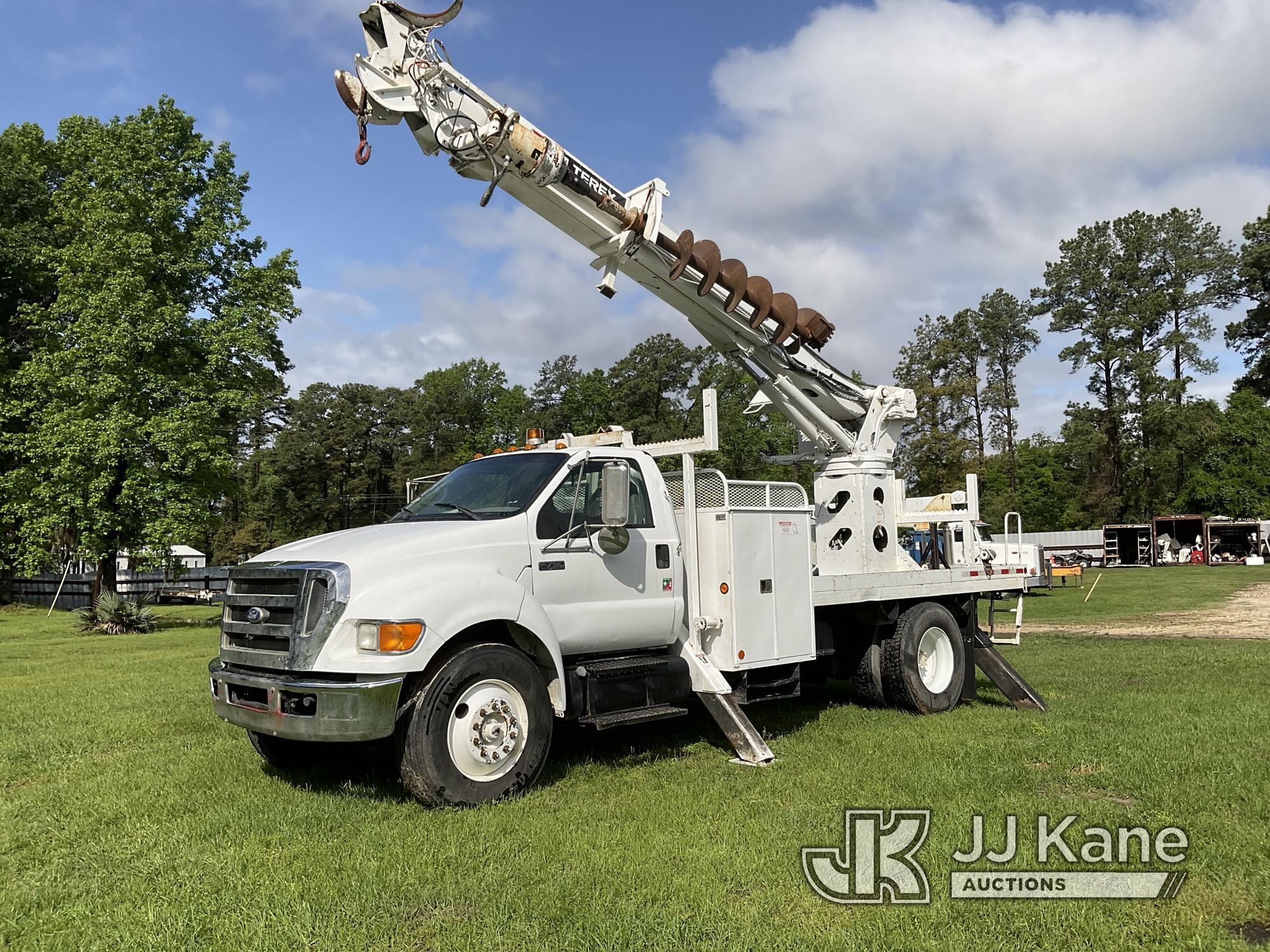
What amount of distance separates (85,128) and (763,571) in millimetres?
26974

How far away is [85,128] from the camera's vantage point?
2609 cm

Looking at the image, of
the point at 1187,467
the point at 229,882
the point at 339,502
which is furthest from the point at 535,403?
the point at 229,882

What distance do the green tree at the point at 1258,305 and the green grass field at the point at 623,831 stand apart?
201 feet

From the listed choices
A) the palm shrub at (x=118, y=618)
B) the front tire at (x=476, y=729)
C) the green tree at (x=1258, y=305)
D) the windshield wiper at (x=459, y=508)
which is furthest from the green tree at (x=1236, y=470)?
the front tire at (x=476, y=729)

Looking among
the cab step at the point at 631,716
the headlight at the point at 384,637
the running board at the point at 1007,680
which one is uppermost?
the headlight at the point at 384,637

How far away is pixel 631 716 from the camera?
21.5 feet

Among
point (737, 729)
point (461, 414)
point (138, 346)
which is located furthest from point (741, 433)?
point (737, 729)

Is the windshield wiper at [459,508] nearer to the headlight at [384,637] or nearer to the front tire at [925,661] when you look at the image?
the headlight at [384,637]

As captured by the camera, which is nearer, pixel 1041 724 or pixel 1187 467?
pixel 1041 724

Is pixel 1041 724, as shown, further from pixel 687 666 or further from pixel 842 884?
pixel 842 884

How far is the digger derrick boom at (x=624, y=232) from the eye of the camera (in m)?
7.25

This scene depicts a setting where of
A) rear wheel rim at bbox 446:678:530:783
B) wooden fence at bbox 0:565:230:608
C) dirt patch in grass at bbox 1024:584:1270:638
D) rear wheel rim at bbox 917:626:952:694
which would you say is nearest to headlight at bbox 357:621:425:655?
rear wheel rim at bbox 446:678:530:783

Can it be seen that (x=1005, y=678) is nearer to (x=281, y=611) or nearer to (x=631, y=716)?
(x=631, y=716)

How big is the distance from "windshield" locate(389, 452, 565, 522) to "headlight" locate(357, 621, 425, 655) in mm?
1181
